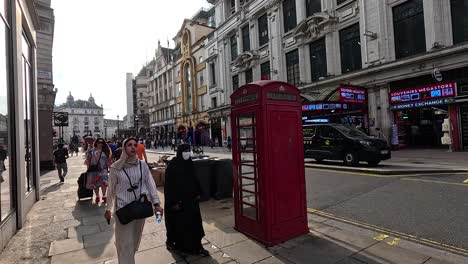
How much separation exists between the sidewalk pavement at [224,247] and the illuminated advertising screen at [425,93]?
14.7 m

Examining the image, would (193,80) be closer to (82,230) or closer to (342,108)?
(342,108)

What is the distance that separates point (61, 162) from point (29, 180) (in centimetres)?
414

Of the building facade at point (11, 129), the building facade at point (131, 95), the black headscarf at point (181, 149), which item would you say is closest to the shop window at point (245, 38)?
the building facade at point (11, 129)

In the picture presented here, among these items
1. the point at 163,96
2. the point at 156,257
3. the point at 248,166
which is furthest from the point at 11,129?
the point at 163,96

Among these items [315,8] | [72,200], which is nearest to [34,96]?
[72,200]

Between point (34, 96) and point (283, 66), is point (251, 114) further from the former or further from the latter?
point (283, 66)

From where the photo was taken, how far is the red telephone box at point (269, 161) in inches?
179

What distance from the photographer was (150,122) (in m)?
72.1

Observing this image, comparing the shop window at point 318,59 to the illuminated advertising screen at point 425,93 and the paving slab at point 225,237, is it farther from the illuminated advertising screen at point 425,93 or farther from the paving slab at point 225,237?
the paving slab at point 225,237

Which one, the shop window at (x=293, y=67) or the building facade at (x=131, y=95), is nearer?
the shop window at (x=293, y=67)

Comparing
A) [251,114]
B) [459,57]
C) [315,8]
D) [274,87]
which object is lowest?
[251,114]

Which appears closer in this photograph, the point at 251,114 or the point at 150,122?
the point at 251,114

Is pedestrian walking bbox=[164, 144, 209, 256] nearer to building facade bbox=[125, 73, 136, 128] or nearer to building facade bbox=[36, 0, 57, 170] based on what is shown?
building facade bbox=[36, 0, 57, 170]

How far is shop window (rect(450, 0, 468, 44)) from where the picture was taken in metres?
16.5
